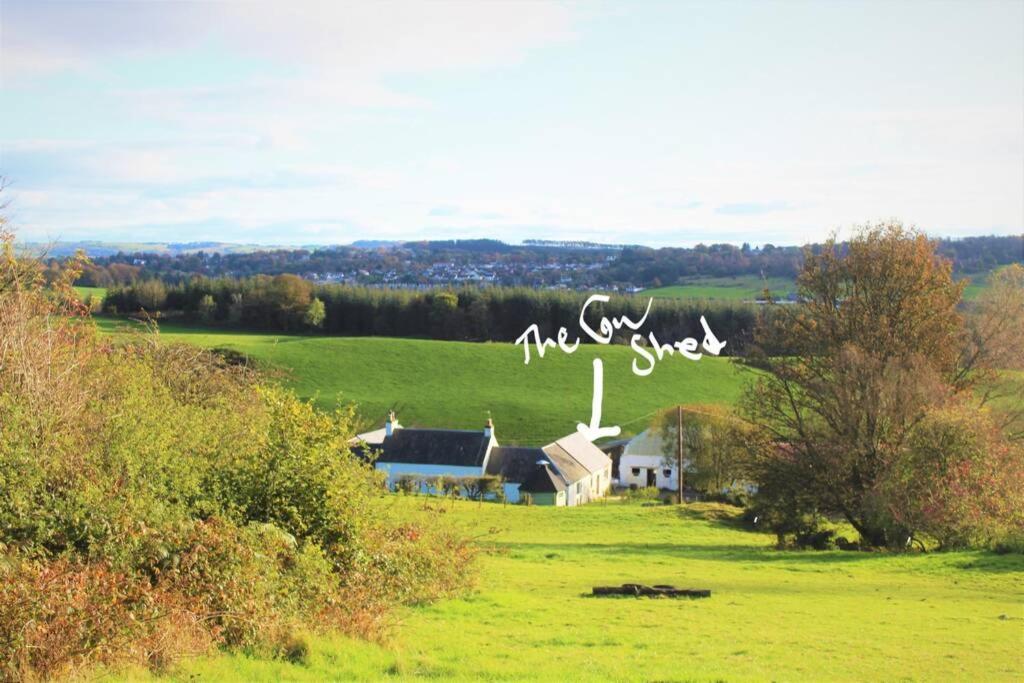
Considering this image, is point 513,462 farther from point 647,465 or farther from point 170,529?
point 170,529

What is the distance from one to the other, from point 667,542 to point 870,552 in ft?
23.0

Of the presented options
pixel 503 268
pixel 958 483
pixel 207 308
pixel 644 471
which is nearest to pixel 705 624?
pixel 958 483

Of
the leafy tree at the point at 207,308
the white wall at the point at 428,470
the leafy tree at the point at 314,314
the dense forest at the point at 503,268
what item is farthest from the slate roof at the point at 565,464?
the dense forest at the point at 503,268

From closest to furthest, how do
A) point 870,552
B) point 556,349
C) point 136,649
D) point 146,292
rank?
point 136,649
point 870,552
point 556,349
point 146,292

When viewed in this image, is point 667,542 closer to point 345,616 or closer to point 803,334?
point 803,334

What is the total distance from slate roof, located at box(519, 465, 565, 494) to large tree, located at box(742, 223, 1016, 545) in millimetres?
22705

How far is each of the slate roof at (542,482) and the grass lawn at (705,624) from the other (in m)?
25.7

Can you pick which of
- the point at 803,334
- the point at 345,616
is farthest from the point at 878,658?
the point at 803,334

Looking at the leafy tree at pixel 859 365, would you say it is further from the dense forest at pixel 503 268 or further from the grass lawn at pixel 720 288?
the grass lawn at pixel 720 288

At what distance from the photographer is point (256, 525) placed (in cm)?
1507

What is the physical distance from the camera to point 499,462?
6147cm

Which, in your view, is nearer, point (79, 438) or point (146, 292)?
point (79, 438)

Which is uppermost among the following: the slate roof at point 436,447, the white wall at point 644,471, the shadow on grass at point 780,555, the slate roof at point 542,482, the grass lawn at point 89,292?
the grass lawn at point 89,292

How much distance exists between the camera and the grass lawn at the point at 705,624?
42.1ft
